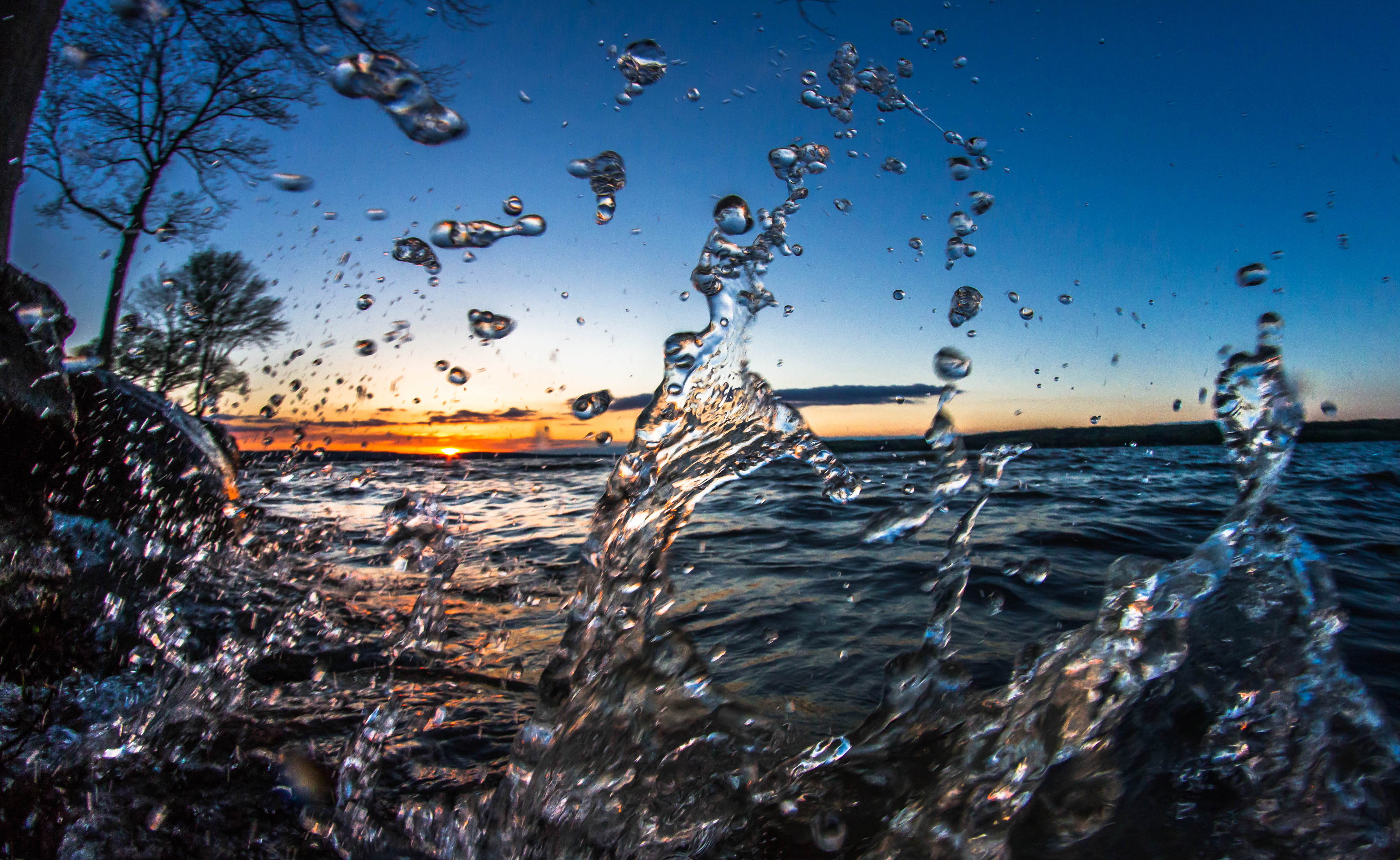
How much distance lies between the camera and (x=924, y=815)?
64.2 inches

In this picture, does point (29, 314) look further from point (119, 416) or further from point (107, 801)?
point (107, 801)

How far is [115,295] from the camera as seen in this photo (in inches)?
155

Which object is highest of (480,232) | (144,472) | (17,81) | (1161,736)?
(17,81)

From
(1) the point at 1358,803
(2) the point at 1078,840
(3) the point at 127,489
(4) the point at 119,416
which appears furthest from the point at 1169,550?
(4) the point at 119,416

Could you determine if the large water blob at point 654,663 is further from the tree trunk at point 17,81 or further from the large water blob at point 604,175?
the tree trunk at point 17,81

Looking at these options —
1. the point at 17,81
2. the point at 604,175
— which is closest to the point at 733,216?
the point at 604,175

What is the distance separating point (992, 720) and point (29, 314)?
4.46m

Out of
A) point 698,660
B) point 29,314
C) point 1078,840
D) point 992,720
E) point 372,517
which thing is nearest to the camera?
point 1078,840

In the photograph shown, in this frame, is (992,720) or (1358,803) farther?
(992,720)

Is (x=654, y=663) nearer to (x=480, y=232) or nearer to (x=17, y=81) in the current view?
(x=480, y=232)

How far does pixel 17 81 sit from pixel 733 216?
4.18m

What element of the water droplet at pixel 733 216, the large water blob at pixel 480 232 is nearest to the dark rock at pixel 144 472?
the large water blob at pixel 480 232

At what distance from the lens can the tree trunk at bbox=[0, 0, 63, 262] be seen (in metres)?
3.54

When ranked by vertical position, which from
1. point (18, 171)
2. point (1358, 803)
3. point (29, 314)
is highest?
point (18, 171)
